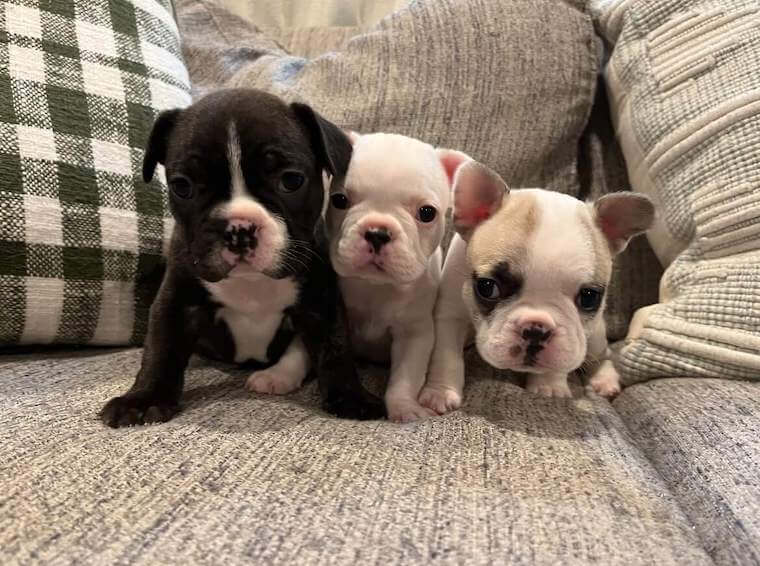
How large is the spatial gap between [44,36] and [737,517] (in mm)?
1625

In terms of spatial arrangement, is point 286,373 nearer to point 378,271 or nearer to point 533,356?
point 378,271

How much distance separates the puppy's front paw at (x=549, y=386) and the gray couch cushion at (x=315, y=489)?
0.17 m

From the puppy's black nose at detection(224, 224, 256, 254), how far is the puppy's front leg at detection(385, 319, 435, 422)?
1.42 feet

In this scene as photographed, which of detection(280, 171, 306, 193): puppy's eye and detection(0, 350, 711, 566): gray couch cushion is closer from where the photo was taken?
detection(0, 350, 711, 566): gray couch cushion

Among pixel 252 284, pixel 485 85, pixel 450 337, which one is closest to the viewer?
pixel 252 284

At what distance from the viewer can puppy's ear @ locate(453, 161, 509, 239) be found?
135 centimetres

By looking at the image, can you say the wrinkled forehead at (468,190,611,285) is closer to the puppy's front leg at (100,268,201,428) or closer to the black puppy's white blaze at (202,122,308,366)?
the black puppy's white blaze at (202,122,308,366)

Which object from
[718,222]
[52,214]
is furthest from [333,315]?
[718,222]

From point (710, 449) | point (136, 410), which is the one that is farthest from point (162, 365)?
point (710, 449)

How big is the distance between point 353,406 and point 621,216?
2.27 feet

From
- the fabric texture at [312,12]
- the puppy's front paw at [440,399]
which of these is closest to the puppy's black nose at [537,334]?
the puppy's front paw at [440,399]

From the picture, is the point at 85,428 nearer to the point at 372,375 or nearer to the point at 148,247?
the point at 148,247

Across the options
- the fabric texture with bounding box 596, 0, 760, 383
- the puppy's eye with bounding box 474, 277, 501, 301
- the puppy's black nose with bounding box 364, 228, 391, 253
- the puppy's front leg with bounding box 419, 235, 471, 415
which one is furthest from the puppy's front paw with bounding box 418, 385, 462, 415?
the fabric texture with bounding box 596, 0, 760, 383

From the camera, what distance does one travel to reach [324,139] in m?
1.27
